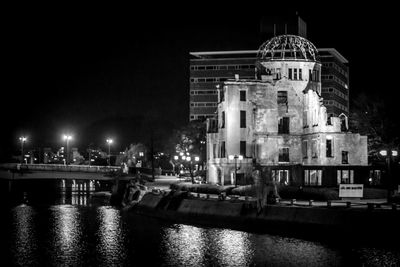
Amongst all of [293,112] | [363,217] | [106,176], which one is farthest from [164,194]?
[106,176]

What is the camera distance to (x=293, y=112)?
290 feet

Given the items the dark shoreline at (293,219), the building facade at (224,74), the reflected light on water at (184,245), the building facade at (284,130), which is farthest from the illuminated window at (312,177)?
the building facade at (224,74)

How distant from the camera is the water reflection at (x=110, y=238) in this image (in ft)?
155

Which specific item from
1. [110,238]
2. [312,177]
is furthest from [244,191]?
[110,238]

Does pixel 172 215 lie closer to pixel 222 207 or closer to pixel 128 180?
pixel 222 207

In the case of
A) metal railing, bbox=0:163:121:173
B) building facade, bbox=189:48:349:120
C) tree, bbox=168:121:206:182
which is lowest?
metal railing, bbox=0:163:121:173

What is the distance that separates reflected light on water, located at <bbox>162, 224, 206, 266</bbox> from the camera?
46.0 meters

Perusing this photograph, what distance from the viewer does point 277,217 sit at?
56656 mm

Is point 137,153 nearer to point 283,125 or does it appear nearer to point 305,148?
point 283,125

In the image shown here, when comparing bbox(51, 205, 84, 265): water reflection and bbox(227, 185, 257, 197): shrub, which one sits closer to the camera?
bbox(51, 205, 84, 265): water reflection

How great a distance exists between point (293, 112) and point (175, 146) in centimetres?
4956

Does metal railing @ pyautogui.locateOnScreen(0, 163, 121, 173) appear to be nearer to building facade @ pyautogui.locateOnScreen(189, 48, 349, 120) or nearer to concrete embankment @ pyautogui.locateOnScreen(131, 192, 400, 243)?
concrete embankment @ pyautogui.locateOnScreen(131, 192, 400, 243)

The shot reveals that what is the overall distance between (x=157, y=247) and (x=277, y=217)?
12.3 metres

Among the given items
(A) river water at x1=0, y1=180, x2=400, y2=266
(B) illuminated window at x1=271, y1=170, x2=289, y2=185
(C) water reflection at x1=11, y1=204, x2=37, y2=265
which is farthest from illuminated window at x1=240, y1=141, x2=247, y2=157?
(C) water reflection at x1=11, y1=204, x2=37, y2=265
